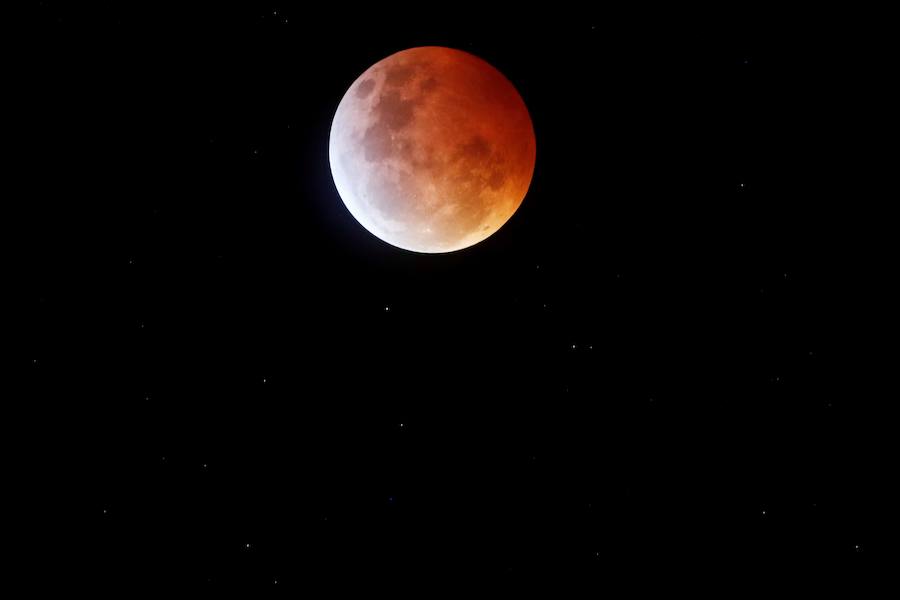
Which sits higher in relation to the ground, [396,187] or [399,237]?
[396,187]

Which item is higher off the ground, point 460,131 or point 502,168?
point 460,131

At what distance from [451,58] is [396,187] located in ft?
2.89

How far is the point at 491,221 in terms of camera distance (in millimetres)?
4297

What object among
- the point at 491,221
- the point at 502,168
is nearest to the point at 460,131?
the point at 502,168

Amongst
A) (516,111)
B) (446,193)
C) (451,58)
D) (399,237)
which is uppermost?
(451,58)

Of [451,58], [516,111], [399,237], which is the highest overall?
[451,58]

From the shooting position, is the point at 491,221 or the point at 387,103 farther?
the point at 491,221

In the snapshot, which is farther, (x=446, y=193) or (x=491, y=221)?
(x=491, y=221)

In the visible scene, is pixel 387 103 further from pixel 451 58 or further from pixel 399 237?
pixel 399 237

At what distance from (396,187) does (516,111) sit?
0.91m

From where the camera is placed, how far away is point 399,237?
14.1 ft

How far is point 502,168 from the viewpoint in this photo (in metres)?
4.09

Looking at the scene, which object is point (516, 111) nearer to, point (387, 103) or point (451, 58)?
point (451, 58)

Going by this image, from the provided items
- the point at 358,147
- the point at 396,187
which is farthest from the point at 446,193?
the point at 358,147
